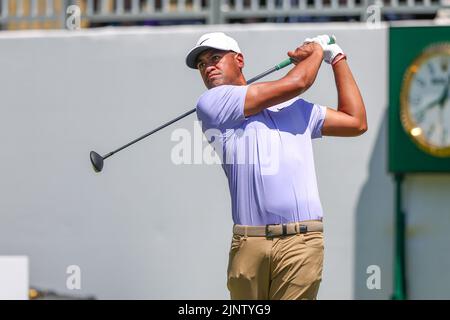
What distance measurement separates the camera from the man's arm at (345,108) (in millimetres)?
8438

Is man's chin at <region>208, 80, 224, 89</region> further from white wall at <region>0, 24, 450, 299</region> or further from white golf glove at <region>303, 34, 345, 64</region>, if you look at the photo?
white golf glove at <region>303, 34, 345, 64</region>

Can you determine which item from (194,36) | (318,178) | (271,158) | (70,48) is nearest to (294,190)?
(271,158)

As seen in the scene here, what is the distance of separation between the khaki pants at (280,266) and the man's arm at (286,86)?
82cm

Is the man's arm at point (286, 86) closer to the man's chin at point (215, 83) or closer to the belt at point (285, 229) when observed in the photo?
the man's chin at point (215, 83)

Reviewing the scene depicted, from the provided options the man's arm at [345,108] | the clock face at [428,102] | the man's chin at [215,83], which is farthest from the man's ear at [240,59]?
the clock face at [428,102]

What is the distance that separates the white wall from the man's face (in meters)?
0.26

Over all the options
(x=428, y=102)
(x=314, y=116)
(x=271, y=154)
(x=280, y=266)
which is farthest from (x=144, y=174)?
(x=428, y=102)

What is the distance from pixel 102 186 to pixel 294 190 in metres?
1.66

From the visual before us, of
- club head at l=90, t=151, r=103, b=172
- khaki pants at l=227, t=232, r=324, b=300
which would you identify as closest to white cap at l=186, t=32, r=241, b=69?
club head at l=90, t=151, r=103, b=172

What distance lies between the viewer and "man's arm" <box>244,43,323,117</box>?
8055 millimetres

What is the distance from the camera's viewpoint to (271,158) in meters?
8.13

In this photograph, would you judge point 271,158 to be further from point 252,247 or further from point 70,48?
point 70,48

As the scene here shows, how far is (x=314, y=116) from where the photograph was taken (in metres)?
8.34

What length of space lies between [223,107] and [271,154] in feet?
1.39
